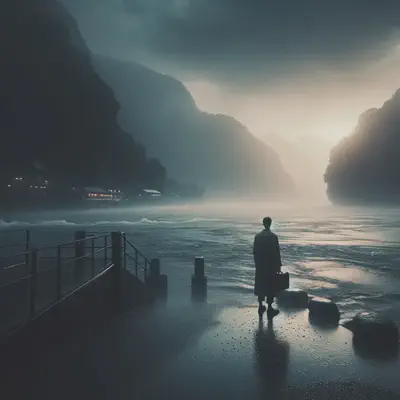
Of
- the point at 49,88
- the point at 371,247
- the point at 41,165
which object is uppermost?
the point at 49,88

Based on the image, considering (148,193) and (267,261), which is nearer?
(267,261)

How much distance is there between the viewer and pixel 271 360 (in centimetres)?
600

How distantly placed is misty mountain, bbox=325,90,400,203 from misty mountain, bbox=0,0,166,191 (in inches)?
3946

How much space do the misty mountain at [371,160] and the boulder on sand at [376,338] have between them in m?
163

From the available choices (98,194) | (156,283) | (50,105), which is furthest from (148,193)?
(156,283)

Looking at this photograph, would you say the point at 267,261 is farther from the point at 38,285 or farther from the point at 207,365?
the point at 38,285

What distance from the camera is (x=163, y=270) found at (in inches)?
682

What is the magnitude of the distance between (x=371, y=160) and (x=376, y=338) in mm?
167883

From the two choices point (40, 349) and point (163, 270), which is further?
point (163, 270)

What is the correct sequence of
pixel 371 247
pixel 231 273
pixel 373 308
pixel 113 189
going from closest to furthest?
pixel 373 308 < pixel 231 273 < pixel 371 247 < pixel 113 189

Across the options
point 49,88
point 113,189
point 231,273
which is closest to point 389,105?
point 113,189

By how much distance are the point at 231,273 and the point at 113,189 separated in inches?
4845

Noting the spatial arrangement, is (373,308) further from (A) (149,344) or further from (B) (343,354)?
(A) (149,344)

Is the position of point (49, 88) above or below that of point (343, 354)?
above
